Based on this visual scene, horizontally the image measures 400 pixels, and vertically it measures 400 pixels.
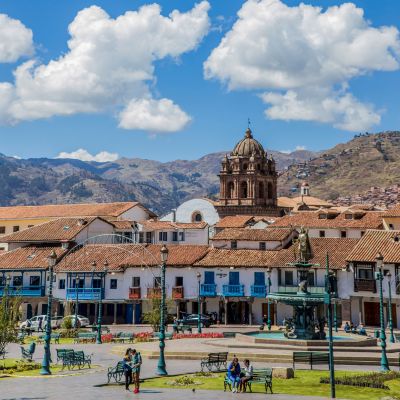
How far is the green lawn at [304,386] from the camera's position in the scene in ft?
73.8

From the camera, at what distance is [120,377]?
25.3 meters

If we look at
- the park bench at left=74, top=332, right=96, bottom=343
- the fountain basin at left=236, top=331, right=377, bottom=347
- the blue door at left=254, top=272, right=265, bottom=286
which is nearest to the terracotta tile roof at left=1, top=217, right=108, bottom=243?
the blue door at left=254, top=272, right=265, bottom=286

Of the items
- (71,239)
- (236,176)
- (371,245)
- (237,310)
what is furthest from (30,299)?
(236,176)

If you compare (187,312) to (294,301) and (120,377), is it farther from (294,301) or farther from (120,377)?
(120,377)

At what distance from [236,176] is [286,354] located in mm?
83666

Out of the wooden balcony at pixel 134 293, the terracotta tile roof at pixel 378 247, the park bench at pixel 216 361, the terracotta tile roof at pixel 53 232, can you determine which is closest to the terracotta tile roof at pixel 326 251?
the terracotta tile roof at pixel 378 247

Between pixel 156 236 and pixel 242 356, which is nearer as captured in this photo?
pixel 242 356

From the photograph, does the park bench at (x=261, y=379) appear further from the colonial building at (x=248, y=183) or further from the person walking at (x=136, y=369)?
the colonial building at (x=248, y=183)

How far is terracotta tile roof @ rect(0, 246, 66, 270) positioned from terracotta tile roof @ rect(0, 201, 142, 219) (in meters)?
20.3

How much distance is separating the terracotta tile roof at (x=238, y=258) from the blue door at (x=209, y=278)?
809 millimetres

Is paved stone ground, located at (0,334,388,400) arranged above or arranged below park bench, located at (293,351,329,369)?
below

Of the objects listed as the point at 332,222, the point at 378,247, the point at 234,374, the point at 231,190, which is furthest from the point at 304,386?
the point at 231,190

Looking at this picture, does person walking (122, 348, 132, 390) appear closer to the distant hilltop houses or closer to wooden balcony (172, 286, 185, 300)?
the distant hilltop houses

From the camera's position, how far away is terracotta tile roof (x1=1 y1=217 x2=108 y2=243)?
223ft
